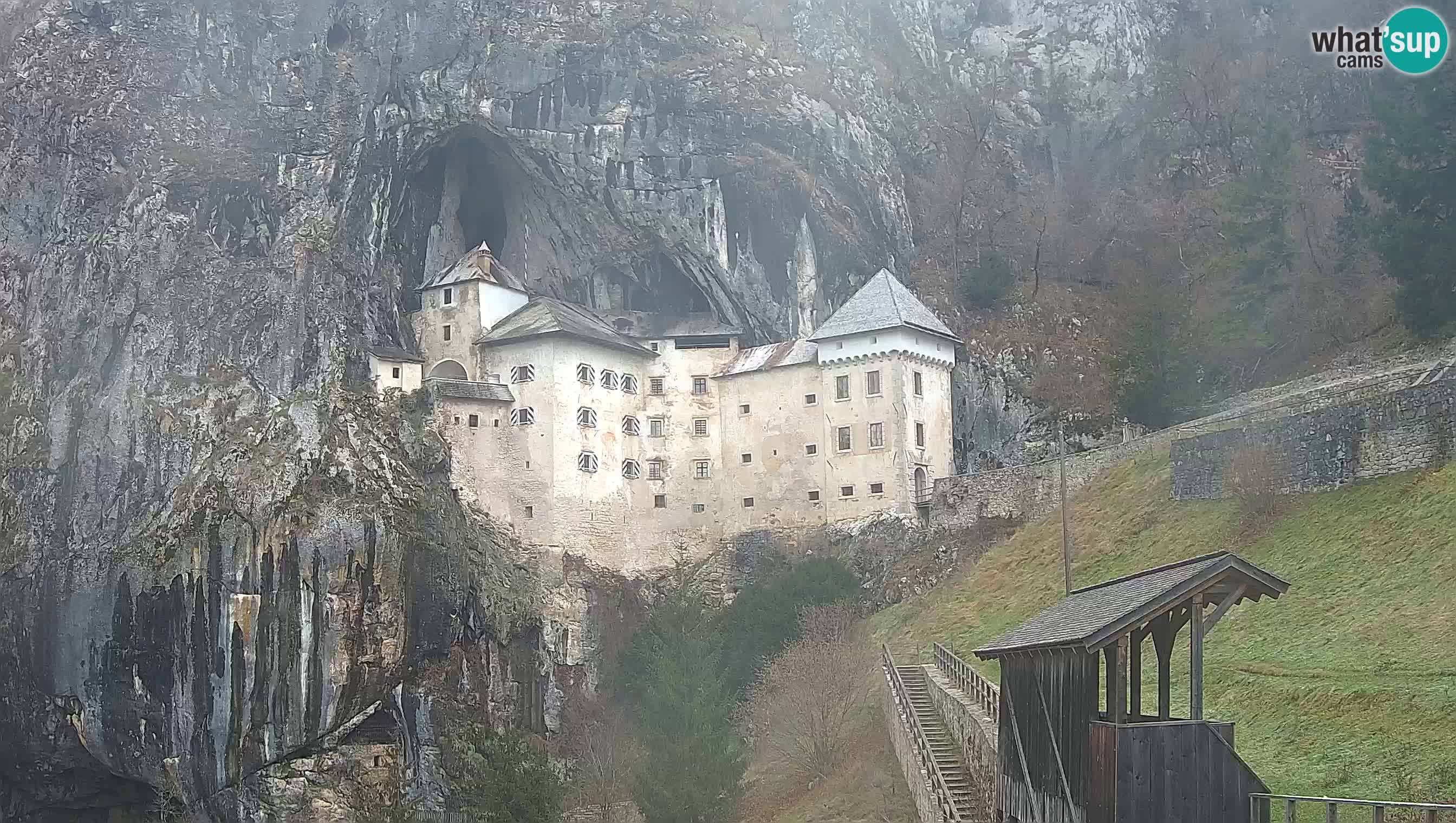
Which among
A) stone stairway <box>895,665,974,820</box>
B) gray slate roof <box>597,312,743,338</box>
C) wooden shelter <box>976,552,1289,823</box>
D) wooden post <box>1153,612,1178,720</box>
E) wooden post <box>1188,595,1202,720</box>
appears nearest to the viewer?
wooden shelter <box>976,552,1289,823</box>

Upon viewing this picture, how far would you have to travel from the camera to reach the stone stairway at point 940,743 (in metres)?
26.2

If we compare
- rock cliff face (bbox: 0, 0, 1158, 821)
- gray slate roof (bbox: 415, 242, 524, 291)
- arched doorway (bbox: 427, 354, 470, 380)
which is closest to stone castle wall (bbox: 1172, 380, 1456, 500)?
rock cliff face (bbox: 0, 0, 1158, 821)

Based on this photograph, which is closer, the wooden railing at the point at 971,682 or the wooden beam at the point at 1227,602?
the wooden beam at the point at 1227,602

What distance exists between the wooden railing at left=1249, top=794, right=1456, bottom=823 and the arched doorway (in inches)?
1717

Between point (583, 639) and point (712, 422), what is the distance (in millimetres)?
9539

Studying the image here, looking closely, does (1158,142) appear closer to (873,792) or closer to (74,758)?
(873,792)

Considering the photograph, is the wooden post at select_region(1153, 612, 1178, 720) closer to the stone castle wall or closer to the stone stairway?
the stone stairway

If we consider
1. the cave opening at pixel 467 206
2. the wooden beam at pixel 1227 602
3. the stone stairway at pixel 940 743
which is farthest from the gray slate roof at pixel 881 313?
the wooden beam at pixel 1227 602

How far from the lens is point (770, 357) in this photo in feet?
193

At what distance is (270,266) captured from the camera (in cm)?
5931

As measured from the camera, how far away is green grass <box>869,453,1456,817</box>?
69.2 feet

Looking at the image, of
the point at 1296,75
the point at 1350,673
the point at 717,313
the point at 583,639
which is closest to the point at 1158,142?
the point at 1296,75

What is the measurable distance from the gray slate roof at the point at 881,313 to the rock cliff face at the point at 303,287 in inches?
133

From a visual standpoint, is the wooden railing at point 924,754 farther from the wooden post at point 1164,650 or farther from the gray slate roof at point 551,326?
the gray slate roof at point 551,326
